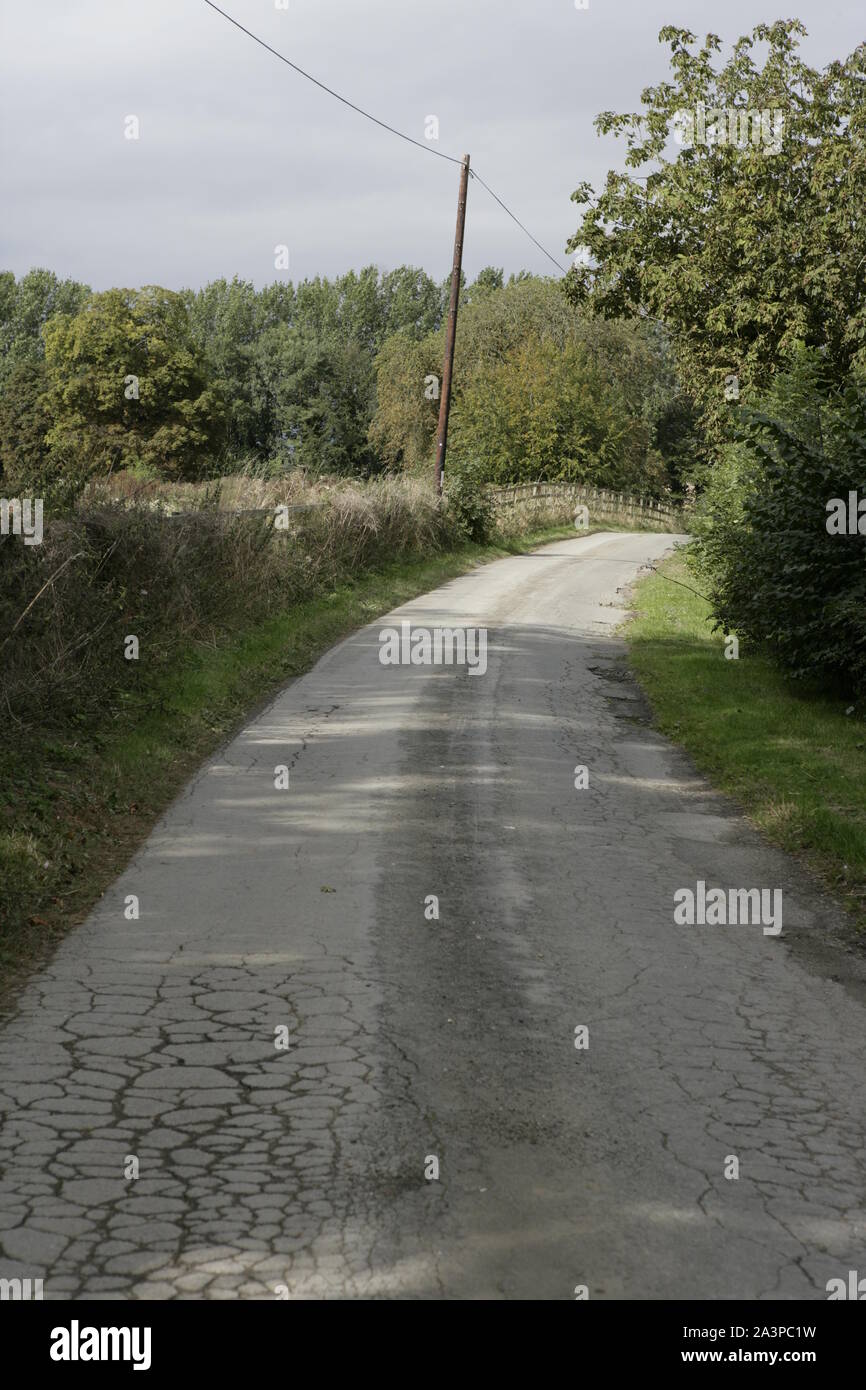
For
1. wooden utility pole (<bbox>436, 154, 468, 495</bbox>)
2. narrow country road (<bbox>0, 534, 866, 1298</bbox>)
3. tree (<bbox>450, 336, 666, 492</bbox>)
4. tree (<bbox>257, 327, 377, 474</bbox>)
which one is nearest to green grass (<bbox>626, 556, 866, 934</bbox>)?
narrow country road (<bbox>0, 534, 866, 1298</bbox>)

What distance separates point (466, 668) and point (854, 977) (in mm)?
10071

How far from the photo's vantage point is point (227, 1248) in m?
3.84

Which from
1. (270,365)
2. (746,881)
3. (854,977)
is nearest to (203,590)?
(746,881)

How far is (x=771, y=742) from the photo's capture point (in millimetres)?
12008

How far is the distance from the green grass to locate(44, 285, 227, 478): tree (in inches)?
1923

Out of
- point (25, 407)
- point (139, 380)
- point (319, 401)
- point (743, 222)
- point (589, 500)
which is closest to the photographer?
point (743, 222)

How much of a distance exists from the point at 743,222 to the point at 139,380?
43.7 metres

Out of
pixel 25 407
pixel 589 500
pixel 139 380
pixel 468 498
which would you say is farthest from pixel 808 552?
pixel 25 407

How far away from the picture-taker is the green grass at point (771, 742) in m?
8.87

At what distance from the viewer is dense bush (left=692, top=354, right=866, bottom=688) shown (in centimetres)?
1316

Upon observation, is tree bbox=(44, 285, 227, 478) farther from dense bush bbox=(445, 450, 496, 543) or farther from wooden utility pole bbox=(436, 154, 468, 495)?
dense bush bbox=(445, 450, 496, 543)

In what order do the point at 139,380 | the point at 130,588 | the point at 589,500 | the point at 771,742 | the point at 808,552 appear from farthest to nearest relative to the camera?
the point at 139,380
the point at 589,500
the point at 130,588
the point at 808,552
the point at 771,742

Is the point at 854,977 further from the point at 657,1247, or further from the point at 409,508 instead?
the point at 409,508

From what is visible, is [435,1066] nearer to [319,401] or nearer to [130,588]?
[130,588]
